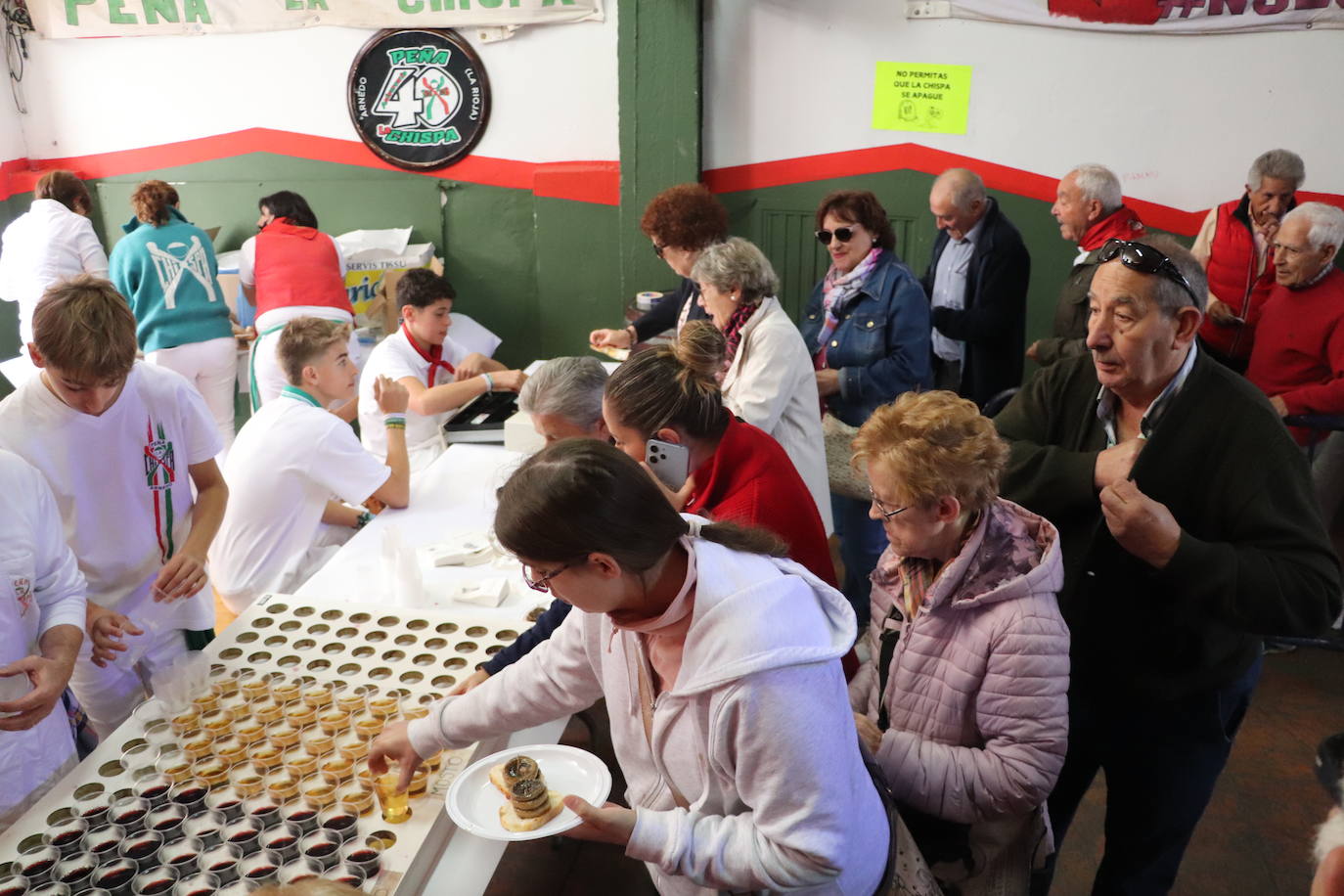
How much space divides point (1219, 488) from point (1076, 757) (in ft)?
2.24

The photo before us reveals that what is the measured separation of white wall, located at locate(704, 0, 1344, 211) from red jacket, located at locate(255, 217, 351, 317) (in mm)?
Result: 2224

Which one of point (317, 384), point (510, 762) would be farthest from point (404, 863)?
point (317, 384)

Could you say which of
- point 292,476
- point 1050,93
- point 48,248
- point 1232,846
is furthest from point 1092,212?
point 48,248

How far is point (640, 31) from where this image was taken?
17.5 feet

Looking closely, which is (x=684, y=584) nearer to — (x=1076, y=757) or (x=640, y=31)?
(x=1076, y=757)

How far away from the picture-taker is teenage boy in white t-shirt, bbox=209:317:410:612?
10.3 ft

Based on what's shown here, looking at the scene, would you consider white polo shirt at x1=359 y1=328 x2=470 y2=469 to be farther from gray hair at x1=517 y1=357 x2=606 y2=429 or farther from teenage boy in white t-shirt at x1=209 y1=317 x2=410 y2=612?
gray hair at x1=517 y1=357 x2=606 y2=429

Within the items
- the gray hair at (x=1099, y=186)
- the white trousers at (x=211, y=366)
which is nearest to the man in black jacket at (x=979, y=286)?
the gray hair at (x=1099, y=186)

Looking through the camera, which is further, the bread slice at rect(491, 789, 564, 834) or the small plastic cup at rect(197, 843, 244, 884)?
the small plastic cup at rect(197, 843, 244, 884)

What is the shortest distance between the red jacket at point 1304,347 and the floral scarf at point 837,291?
167cm

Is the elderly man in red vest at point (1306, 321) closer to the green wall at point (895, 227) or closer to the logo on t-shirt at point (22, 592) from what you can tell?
the green wall at point (895, 227)

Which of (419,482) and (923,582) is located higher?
(923,582)

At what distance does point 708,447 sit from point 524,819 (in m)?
1.01

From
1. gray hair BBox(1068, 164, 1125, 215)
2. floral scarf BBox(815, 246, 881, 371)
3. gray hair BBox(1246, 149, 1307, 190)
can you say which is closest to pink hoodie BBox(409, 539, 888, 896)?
floral scarf BBox(815, 246, 881, 371)
